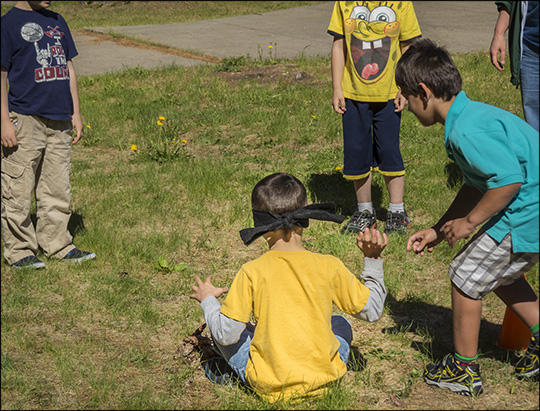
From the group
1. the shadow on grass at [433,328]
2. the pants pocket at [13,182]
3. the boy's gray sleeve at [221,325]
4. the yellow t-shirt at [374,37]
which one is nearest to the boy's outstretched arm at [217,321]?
the boy's gray sleeve at [221,325]

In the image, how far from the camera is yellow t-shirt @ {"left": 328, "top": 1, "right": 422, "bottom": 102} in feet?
15.7

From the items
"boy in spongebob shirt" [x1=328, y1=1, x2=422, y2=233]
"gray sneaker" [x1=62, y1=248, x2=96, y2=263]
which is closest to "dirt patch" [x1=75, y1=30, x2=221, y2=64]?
"boy in spongebob shirt" [x1=328, y1=1, x2=422, y2=233]

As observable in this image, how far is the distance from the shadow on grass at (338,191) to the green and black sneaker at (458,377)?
7.93 ft

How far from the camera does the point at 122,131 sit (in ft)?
23.9

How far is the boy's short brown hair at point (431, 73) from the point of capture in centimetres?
295

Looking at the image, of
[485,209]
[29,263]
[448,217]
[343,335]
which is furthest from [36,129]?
[485,209]

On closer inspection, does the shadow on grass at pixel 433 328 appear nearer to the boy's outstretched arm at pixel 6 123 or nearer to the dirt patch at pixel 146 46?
the boy's outstretched arm at pixel 6 123

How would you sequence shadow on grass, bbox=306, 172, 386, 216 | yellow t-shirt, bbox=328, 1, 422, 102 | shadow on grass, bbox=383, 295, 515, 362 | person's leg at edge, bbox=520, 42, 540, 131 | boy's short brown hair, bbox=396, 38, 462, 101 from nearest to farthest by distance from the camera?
boy's short brown hair, bbox=396, 38, 462, 101
shadow on grass, bbox=383, 295, 515, 362
person's leg at edge, bbox=520, 42, 540, 131
yellow t-shirt, bbox=328, 1, 422, 102
shadow on grass, bbox=306, 172, 386, 216

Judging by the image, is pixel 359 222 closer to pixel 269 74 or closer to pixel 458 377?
pixel 458 377

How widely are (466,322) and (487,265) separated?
0.31m

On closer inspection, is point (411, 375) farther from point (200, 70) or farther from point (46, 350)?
point (200, 70)

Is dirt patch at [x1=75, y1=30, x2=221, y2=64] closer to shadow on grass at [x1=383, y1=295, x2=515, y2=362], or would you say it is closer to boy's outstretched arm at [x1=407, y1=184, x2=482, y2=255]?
shadow on grass at [x1=383, y1=295, x2=515, y2=362]

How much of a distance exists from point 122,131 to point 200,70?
101 inches

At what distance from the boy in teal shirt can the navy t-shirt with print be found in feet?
8.14
